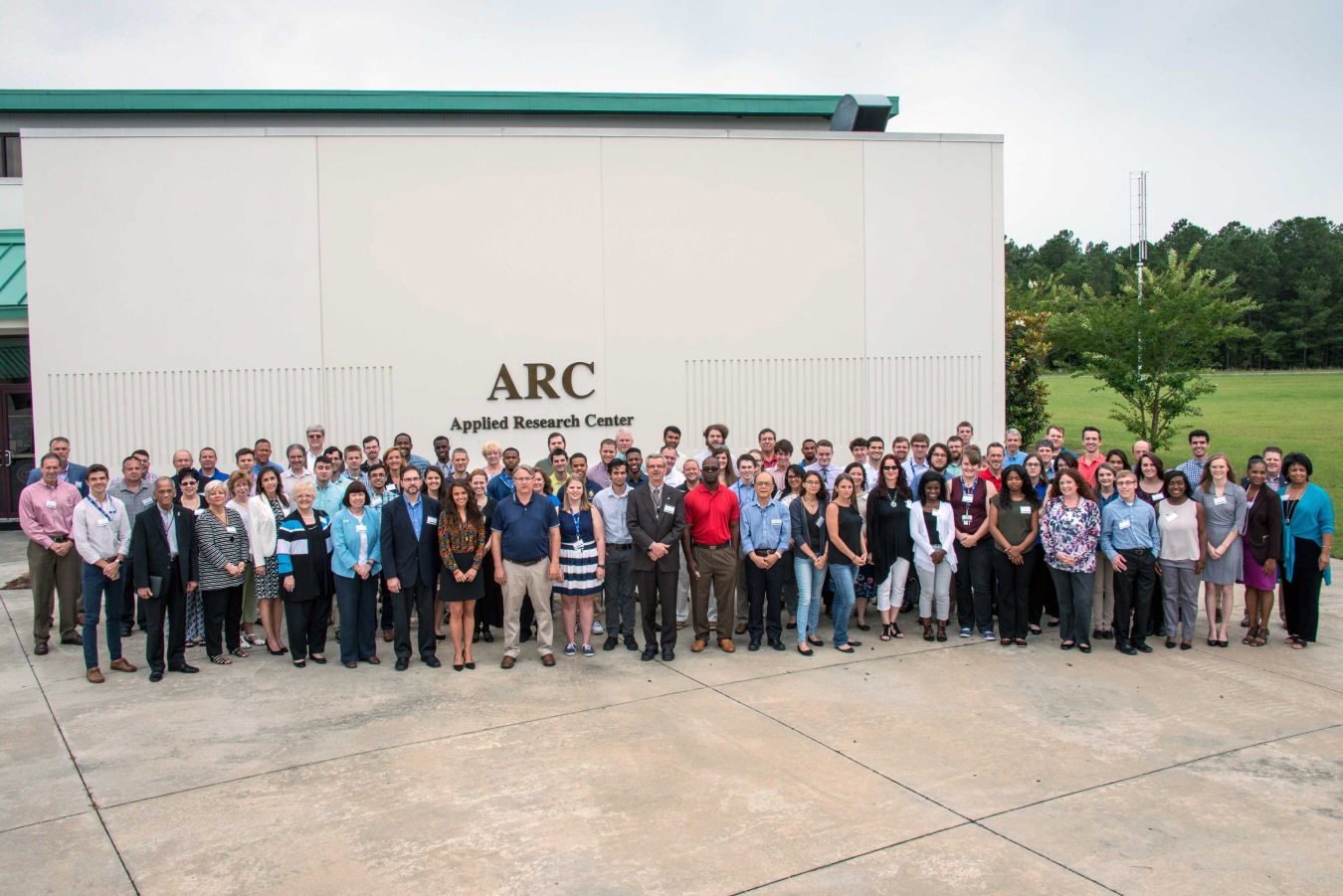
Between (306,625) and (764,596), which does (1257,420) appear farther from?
(306,625)

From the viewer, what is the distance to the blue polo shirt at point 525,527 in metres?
8.19

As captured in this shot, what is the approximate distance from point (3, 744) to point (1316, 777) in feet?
27.6

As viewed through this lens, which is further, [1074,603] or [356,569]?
[1074,603]

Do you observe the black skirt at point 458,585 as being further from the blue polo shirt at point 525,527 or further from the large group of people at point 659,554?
the blue polo shirt at point 525,527

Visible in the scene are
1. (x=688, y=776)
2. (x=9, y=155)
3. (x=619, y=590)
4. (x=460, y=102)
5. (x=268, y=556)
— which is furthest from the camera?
(x=9, y=155)

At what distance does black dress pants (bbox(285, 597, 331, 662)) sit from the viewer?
8125mm

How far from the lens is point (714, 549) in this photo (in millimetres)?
8586

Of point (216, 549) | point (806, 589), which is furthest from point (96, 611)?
point (806, 589)

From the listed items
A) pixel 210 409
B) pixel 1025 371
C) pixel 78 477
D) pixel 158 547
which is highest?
pixel 1025 371

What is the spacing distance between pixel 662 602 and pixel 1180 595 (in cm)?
471

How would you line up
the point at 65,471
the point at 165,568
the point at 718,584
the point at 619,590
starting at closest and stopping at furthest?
the point at 165,568, the point at 718,584, the point at 619,590, the point at 65,471

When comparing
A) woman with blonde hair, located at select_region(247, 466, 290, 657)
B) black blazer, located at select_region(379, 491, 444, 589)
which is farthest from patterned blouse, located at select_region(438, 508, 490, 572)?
woman with blonde hair, located at select_region(247, 466, 290, 657)

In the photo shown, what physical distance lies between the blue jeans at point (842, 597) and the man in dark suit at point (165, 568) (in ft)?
18.2

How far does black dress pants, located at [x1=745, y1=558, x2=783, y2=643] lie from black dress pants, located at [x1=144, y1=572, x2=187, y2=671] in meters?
4.86
